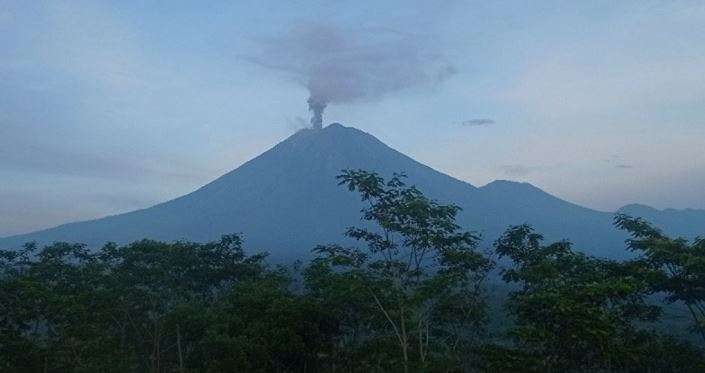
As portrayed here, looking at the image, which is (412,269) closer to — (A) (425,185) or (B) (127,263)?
(B) (127,263)

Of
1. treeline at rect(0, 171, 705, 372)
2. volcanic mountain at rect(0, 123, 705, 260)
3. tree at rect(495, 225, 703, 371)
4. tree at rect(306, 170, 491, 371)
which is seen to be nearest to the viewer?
tree at rect(495, 225, 703, 371)

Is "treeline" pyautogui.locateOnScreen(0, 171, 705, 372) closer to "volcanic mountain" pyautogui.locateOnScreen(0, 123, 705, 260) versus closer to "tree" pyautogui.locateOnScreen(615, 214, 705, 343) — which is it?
"tree" pyautogui.locateOnScreen(615, 214, 705, 343)

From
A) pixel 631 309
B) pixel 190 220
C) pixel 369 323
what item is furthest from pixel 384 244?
pixel 190 220

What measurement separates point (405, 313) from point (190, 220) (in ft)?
363

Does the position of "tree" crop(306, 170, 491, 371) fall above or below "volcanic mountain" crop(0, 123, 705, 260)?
below

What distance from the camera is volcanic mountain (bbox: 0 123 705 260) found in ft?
364

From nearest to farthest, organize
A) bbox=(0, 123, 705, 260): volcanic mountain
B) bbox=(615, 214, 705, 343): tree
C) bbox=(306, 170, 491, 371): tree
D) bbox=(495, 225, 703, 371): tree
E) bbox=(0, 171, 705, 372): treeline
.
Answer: bbox=(495, 225, 703, 371): tree, bbox=(0, 171, 705, 372): treeline, bbox=(615, 214, 705, 343): tree, bbox=(306, 170, 491, 371): tree, bbox=(0, 123, 705, 260): volcanic mountain

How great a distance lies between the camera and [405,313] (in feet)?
38.7

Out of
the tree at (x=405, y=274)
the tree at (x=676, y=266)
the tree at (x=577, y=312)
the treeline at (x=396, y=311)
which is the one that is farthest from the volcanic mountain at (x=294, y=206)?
the tree at (x=676, y=266)

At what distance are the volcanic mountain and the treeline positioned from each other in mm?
81596

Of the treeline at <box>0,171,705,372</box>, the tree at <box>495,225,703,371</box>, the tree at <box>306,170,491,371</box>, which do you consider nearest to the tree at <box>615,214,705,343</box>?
the treeline at <box>0,171,705,372</box>

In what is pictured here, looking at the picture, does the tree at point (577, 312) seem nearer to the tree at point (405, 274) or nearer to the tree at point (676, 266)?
the tree at point (676, 266)

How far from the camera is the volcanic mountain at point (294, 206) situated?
364ft

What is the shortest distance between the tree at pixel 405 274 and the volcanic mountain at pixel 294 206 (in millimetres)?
83625
